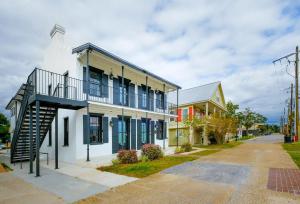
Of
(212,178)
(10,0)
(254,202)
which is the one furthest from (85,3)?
(254,202)

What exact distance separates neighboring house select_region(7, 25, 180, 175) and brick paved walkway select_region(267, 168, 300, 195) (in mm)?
8485

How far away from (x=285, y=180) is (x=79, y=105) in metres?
9.38

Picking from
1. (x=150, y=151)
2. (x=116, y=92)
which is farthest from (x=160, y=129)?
(x=150, y=151)

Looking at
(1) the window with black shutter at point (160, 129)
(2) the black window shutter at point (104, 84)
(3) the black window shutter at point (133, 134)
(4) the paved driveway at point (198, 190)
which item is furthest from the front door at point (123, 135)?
(4) the paved driveway at point (198, 190)

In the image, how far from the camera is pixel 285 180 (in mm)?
7020

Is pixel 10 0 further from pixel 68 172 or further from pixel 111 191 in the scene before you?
pixel 111 191

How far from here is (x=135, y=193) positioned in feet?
18.9

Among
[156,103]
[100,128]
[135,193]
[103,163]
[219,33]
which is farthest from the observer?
[156,103]

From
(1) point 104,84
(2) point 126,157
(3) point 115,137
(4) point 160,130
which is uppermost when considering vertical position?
(1) point 104,84

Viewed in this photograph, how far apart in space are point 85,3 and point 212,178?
8564mm

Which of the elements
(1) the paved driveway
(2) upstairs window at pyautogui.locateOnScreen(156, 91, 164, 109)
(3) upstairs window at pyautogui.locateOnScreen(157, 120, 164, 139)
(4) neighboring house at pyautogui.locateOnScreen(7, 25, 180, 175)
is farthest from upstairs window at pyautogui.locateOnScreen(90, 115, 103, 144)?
(2) upstairs window at pyautogui.locateOnScreen(156, 91, 164, 109)

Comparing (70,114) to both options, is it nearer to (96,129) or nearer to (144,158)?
(96,129)

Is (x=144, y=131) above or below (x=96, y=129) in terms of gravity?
below

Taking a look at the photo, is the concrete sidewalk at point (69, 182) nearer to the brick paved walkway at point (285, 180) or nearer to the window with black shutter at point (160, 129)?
the brick paved walkway at point (285, 180)
